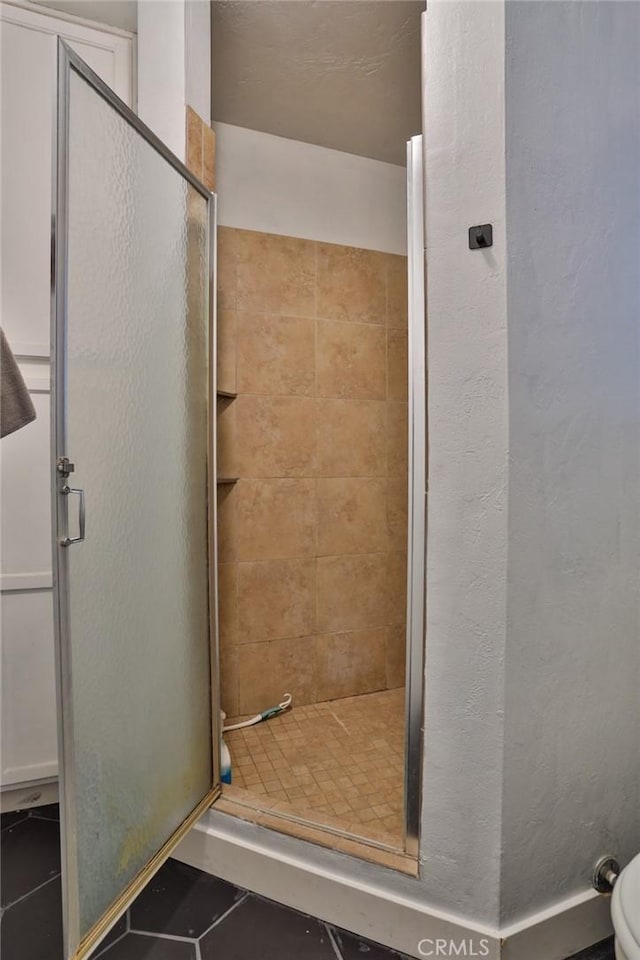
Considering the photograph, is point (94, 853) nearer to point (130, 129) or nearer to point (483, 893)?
point (483, 893)

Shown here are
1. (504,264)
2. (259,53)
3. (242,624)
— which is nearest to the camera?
(504,264)

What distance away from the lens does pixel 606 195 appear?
110cm

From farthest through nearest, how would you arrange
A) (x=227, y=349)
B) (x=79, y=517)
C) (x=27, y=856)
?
(x=227, y=349)
(x=27, y=856)
(x=79, y=517)

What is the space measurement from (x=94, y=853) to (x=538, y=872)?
2.83ft

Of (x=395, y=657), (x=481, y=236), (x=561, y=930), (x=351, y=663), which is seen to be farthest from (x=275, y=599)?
(x=481, y=236)

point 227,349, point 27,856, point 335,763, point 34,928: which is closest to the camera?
point 34,928

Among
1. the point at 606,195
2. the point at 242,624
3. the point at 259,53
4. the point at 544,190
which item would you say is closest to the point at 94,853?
the point at 242,624

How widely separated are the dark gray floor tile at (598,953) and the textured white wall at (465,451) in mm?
257

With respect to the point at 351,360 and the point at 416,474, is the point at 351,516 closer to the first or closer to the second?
the point at 351,360

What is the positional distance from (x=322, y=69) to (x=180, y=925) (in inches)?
94.6

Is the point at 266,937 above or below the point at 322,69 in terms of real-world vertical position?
below

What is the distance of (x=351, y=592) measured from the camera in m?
2.21

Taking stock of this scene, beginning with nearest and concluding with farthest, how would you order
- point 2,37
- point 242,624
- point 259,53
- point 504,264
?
point 504,264 → point 2,37 → point 259,53 → point 242,624

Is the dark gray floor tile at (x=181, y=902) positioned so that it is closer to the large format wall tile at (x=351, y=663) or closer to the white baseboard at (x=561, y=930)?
the white baseboard at (x=561, y=930)
